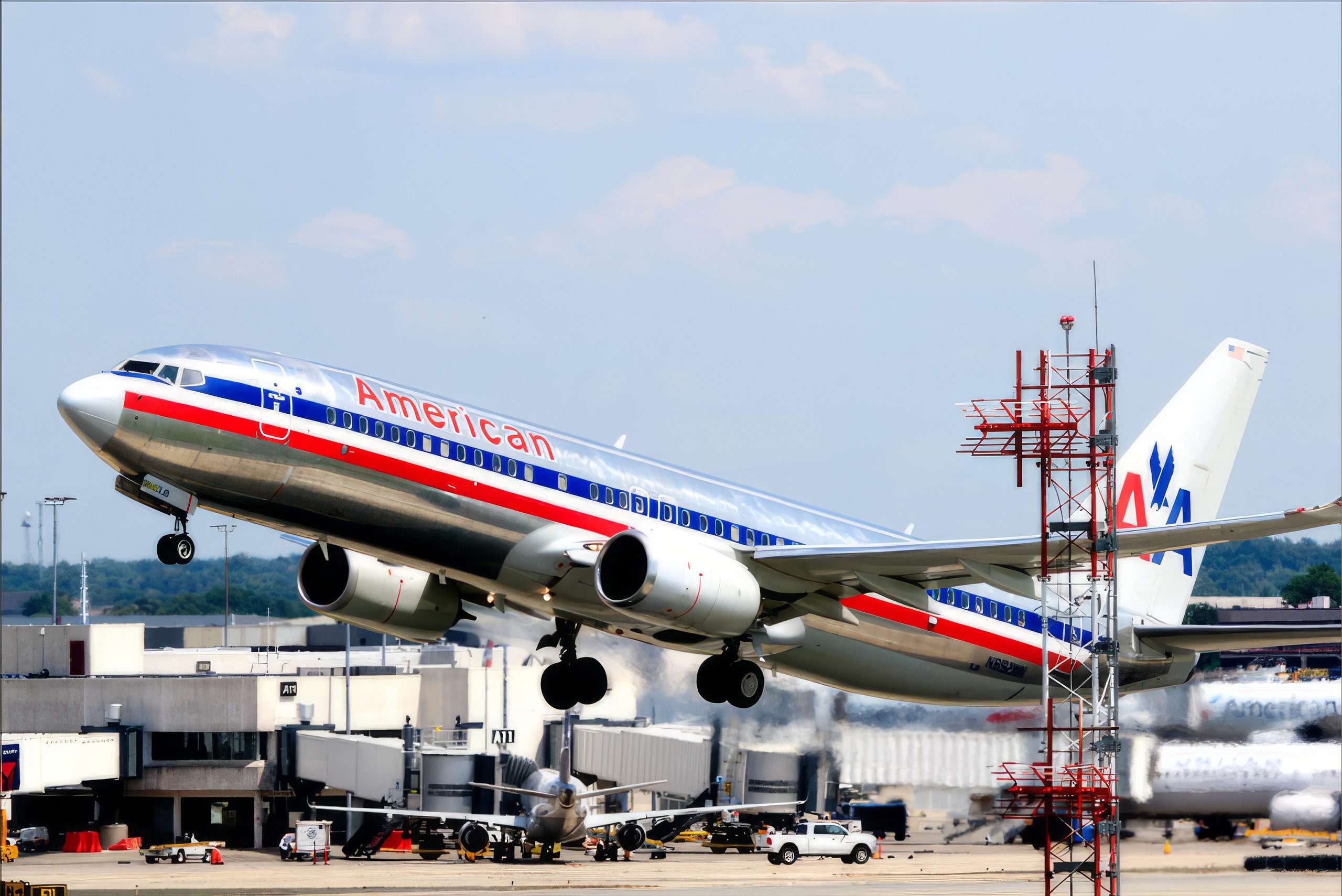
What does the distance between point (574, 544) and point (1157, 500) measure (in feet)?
63.0

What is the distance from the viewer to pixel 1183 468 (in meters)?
46.2

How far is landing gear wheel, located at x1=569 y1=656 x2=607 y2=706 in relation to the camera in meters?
38.7

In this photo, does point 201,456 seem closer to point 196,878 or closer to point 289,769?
point 196,878

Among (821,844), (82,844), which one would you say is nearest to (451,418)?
(821,844)

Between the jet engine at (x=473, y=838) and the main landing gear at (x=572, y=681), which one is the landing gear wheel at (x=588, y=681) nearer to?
the main landing gear at (x=572, y=681)

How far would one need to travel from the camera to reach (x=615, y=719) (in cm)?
7175

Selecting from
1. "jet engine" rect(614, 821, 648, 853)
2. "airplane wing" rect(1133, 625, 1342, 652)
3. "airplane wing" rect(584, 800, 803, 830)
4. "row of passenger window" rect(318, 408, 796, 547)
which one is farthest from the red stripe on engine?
"jet engine" rect(614, 821, 648, 853)

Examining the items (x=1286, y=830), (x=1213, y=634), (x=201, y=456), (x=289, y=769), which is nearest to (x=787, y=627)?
(x=1213, y=634)

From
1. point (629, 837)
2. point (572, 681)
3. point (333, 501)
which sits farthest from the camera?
point (629, 837)

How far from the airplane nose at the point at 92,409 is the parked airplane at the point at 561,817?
34.0 metres

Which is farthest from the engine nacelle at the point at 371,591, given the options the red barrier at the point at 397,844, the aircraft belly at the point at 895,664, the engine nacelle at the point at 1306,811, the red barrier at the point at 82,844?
the red barrier at the point at 82,844

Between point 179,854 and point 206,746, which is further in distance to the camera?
point 206,746

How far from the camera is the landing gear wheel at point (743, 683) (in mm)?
35875

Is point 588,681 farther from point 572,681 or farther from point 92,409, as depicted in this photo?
point 92,409
